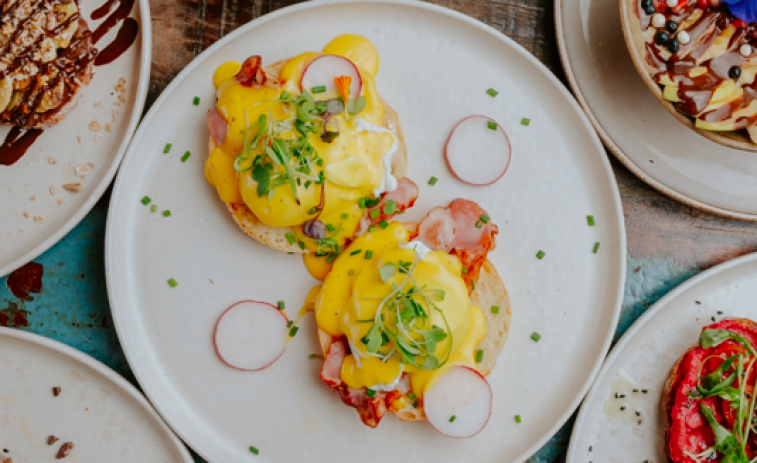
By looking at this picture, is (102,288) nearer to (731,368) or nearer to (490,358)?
(490,358)

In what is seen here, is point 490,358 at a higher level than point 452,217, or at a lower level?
lower

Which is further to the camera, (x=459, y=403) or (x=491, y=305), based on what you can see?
(x=491, y=305)

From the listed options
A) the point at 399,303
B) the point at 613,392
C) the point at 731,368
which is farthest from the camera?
the point at 613,392

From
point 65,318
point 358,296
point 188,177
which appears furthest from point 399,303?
point 65,318

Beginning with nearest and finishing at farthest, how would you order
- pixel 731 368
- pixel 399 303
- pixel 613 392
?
pixel 399 303, pixel 731 368, pixel 613 392

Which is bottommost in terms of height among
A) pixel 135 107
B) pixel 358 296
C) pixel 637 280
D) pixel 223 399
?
pixel 223 399

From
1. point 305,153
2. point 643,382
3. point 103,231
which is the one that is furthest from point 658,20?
point 103,231

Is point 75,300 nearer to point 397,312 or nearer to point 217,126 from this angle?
point 217,126

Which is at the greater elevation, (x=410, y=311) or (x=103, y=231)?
(x=410, y=311)
